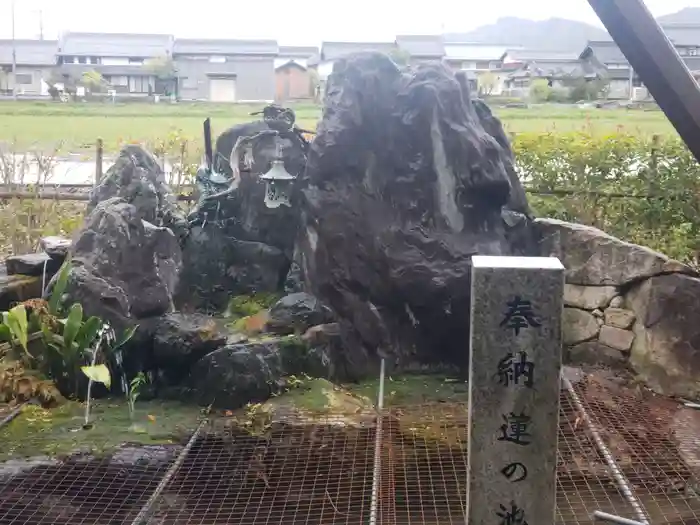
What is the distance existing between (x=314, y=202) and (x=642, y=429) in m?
2.93

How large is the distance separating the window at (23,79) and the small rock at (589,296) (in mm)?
7432

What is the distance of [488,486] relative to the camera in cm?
279

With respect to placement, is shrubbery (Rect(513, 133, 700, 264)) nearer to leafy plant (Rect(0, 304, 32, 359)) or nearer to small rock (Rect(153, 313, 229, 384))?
small rock (Rect(153, 313, 229, 384))

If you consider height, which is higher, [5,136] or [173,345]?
[5,136]

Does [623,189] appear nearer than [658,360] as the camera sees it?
No

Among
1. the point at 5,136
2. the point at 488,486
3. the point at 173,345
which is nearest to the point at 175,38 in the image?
the point at 5,136

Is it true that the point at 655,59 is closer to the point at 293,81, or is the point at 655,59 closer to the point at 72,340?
the point at 72,340

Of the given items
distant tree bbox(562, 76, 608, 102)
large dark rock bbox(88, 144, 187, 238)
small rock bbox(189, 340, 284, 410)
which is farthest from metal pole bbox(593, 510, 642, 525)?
distant tree bbox(562, 76, 608, 102)

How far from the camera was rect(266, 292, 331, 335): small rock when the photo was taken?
5.54 meters

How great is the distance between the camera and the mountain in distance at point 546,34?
9.06m

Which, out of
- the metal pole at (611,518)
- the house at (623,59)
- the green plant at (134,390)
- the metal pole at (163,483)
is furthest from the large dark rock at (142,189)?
the house at (623,59)

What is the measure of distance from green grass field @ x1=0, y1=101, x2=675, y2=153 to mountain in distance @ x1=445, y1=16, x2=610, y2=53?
47.0 inches

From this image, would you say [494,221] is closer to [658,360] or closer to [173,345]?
[658,360]

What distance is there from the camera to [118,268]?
5344mm
